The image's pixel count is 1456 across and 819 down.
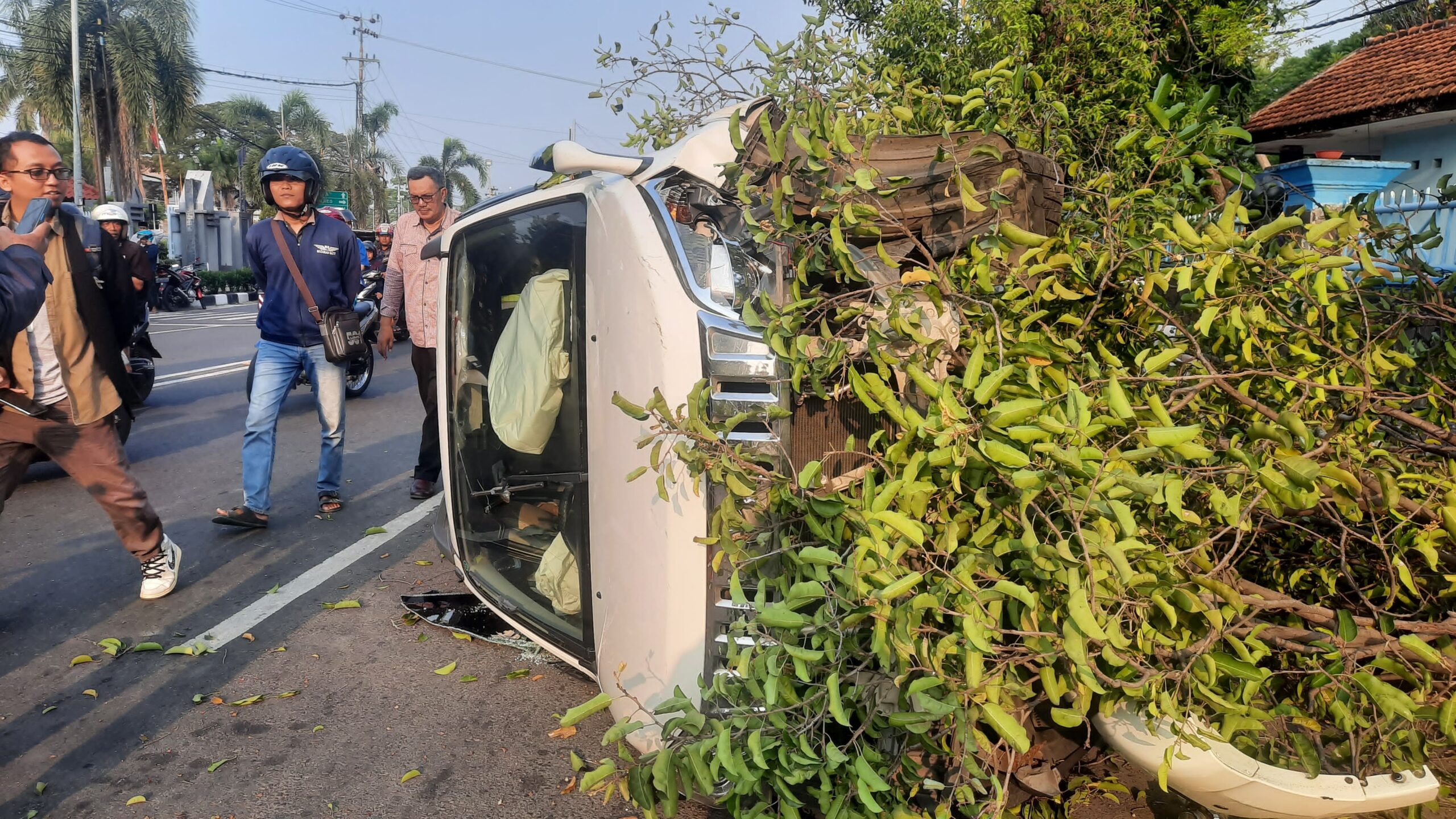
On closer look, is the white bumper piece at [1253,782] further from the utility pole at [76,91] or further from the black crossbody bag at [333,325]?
the utility pole at [76,91]

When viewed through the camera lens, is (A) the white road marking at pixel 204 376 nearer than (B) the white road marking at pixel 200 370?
Yes

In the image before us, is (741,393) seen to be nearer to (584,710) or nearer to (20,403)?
(584,710)

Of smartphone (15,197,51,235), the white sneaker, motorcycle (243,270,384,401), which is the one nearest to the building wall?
motorcycle (243,270,384,401)

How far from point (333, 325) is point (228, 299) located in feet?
76.5

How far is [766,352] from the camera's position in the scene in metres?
2.29

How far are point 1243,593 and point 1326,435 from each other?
0.36 metres

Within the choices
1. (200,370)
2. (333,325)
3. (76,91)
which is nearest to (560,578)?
(333,325)

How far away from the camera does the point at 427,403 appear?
6.04 meters

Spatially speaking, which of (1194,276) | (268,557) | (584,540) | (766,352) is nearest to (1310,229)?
(1194,276)

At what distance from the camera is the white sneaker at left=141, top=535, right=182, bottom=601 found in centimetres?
428

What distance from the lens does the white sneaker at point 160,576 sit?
4.28 meters

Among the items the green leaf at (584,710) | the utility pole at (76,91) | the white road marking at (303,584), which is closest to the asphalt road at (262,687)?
the white road marking at (303,584)

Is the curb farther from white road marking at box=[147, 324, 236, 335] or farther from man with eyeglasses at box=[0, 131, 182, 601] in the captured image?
man with eyeglasses at box=[0, 131, 182, 601]

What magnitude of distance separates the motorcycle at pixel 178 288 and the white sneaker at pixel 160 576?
16.5 m
